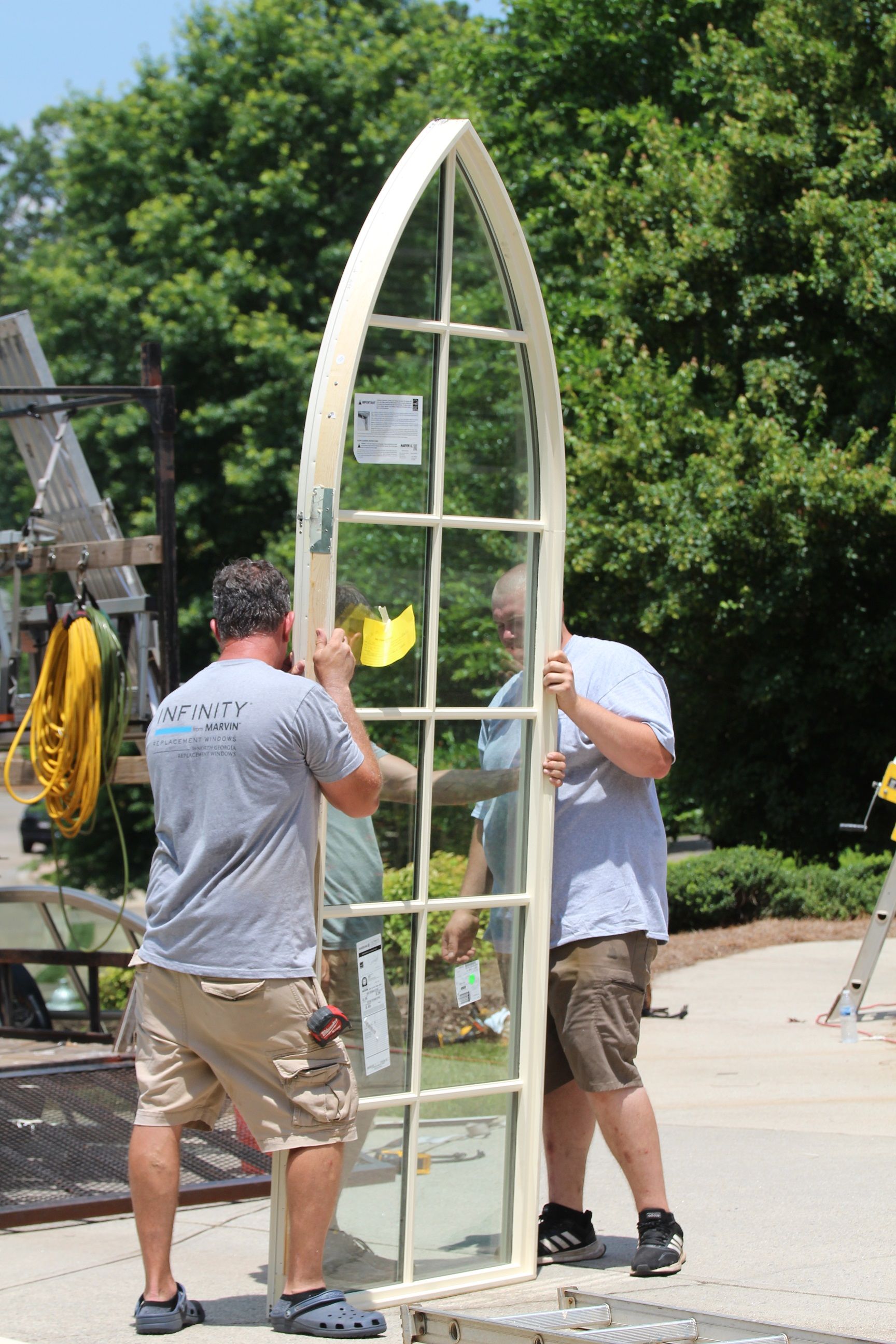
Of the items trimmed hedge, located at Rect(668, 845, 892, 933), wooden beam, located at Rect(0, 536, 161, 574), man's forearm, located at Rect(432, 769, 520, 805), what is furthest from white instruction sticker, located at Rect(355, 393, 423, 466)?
trimmed hedge, located at Rect(668, 845, 892, 933)

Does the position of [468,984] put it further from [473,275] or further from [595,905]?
[473,275]

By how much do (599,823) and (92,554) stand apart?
339 cm

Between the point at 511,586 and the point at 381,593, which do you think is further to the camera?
the point at 511,586

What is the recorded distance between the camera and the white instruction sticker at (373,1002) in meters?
3.55

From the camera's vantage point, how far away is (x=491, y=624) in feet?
12.7

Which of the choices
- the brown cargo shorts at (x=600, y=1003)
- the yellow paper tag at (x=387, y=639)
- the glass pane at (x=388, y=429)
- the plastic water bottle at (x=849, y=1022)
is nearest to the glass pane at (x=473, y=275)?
the glass pane at (x=388, y=429)

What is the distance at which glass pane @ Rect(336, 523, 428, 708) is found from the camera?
11.7ft

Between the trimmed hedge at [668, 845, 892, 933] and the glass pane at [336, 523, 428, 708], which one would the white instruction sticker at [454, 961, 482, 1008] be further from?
the trimmed hedge at [668, 845, 892, 933]

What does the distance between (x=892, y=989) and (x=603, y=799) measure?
6.14m

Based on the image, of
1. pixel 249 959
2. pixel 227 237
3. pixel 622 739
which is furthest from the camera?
pixel 227 237

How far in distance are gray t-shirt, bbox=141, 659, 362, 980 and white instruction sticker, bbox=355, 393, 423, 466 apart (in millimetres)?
653

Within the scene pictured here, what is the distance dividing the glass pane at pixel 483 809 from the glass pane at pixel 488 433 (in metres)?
0.60

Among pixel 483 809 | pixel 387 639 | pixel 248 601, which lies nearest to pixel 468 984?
pixel 483 809

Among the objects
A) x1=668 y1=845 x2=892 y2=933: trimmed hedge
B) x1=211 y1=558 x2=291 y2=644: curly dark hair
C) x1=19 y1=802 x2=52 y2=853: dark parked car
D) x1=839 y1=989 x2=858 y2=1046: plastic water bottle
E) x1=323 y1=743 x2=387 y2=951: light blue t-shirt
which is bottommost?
x1=19 y1=802 x2=52 y2=853: dark parked car
